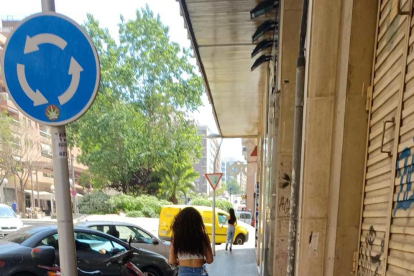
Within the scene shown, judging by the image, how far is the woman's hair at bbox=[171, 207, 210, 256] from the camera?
351 cm

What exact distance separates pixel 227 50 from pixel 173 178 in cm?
2594

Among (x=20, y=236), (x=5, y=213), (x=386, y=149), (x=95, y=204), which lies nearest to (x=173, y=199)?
(x=95, y=204)

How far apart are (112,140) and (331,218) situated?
27487 mm

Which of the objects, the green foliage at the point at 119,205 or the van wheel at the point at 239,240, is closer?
the van wheel at the point at 239,240

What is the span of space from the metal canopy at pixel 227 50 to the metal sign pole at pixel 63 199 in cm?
314

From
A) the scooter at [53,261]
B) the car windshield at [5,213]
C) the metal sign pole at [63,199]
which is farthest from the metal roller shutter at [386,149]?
the car windshield at [5,213]

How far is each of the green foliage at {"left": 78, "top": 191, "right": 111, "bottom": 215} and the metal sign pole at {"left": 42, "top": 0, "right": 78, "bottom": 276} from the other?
26443 mm

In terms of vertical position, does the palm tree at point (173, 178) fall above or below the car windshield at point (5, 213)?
above

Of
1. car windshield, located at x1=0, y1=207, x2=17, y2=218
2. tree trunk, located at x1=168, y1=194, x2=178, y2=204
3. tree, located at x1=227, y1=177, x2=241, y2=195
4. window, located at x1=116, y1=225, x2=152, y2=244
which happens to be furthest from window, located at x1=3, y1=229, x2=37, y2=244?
tree, located at x1=227, y1=177, x2=241, y2=195

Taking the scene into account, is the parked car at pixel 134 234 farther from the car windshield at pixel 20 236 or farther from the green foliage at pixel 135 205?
the green foliage at pixel 135 205

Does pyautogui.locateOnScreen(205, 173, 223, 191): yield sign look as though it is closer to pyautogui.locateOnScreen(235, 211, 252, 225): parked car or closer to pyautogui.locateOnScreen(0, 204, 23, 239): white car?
pyautogui.locateOnScreen(0, 204, 23, 239): white car

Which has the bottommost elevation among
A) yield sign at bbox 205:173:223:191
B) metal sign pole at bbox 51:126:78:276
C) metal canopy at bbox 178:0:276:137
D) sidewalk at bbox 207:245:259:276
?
sidewalk at bbox 207:245:259:276

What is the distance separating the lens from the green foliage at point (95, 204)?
27672mm

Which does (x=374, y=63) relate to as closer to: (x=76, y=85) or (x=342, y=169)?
(x=342, y=169)
